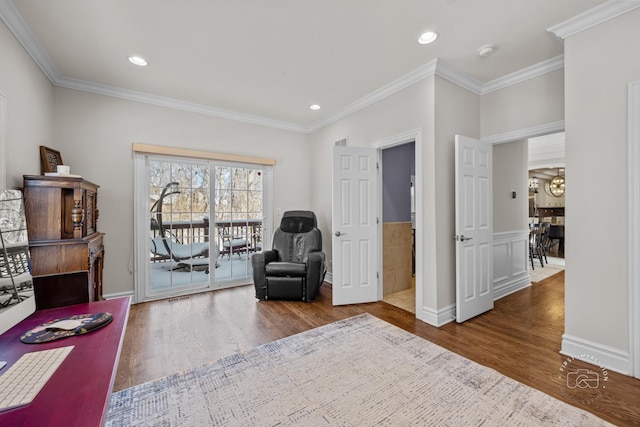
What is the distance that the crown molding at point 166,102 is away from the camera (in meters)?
3.07

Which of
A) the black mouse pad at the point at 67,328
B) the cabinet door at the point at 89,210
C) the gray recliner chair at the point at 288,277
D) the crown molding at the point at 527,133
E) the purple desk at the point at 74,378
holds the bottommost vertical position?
the gray recliner chair at the point at 288,277

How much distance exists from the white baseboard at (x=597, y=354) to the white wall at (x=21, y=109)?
460cm

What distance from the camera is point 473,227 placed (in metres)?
2.94

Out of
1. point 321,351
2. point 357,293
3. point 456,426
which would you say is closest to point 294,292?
point 357,293

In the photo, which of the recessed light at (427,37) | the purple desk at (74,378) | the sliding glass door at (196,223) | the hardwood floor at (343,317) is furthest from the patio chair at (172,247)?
the recessed light at (427,37)

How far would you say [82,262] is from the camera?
2104mm

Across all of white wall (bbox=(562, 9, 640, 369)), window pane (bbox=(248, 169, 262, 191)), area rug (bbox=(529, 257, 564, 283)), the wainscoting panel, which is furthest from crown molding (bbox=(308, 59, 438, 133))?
area rug (bbox=(529, 257, 564, 283))

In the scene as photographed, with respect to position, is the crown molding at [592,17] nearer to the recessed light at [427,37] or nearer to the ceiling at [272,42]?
the ceiling at [272,42]

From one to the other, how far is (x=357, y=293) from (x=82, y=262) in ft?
9.13

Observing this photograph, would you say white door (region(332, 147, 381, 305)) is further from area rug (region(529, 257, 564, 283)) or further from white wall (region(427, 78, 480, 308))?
area rug (region(529, 257, 564, 283))

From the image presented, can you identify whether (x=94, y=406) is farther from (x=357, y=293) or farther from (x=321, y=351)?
(x=357, y=293)

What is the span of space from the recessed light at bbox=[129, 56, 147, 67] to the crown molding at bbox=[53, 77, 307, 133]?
767 mm

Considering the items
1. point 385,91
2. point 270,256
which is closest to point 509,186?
point 385,91
